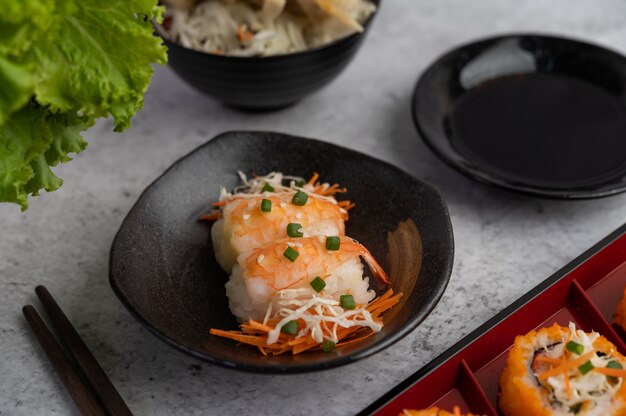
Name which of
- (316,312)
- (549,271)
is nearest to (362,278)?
(316,312)

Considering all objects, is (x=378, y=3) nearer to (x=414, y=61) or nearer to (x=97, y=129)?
(x=414, y=61)

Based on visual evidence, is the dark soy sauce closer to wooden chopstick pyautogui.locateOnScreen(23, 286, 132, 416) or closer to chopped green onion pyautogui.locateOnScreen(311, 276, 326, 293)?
chopped green onion pyautogui.locateOnScreen(311, 276, 326, 293)

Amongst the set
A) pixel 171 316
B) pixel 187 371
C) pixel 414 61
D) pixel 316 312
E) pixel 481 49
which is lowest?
pixel 187 371

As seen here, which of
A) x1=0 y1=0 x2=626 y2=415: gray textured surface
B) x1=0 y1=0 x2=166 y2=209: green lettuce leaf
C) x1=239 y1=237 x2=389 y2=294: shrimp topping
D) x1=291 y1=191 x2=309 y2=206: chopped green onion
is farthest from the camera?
x1=291 y1=191 x2=309 y2=206: chopped green onion

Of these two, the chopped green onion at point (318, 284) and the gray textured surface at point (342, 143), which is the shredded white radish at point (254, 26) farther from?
the chopped green onion at point (318, 284)

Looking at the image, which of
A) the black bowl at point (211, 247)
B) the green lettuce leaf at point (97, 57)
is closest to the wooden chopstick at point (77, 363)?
the black bowl at point (211, 247)

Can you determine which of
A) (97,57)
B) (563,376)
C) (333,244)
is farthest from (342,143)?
(563,376)

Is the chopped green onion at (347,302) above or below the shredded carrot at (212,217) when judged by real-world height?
above

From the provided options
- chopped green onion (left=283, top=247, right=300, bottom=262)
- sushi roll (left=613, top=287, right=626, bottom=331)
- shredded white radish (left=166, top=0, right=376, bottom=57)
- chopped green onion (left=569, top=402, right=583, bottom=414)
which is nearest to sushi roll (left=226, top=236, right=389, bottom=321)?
chopped green onion (left=283, top=247, right=300, bottom=262)
